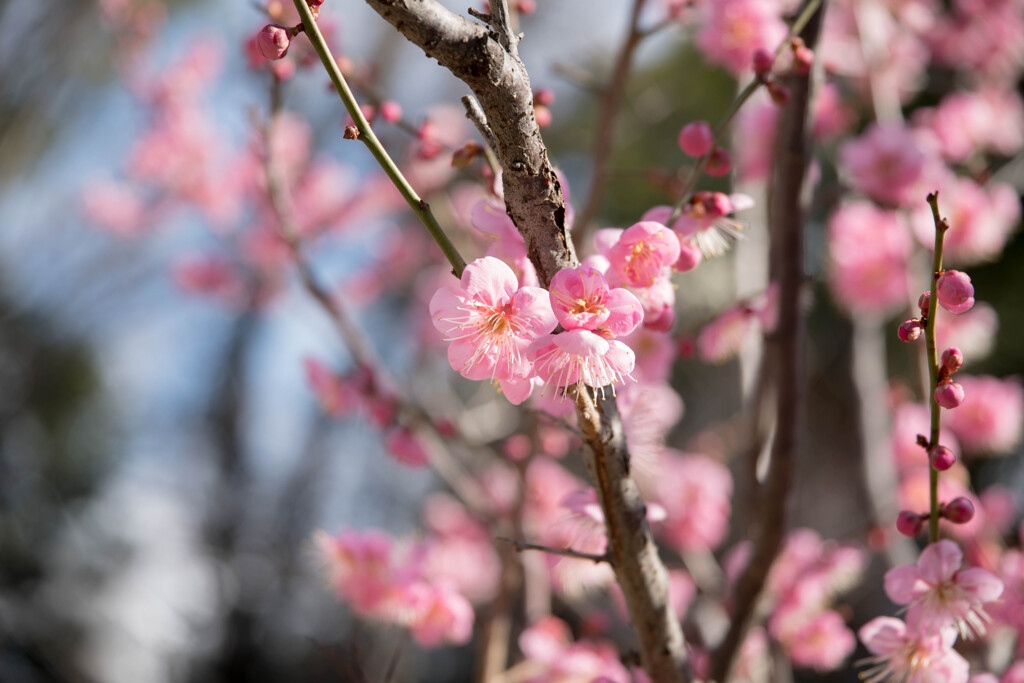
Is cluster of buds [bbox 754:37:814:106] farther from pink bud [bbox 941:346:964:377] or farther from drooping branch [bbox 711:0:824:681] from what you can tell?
pink bud [bbox 941:346:964:377]

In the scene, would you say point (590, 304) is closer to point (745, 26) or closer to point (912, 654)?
point (912, 654)

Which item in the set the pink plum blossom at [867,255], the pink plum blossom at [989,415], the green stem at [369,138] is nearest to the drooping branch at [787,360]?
the green stem at [369,138]

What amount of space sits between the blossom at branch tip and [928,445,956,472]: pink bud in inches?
12.5

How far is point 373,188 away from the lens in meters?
2.91

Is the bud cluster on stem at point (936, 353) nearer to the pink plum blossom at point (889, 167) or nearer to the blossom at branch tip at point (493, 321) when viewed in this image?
the blossom at branch tip at point (493, 321)

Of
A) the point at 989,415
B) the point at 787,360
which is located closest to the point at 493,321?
the point at 787,360

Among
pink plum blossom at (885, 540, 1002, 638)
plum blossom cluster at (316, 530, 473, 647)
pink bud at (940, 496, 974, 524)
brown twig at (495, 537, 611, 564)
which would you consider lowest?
plum blossom cluster at (316, 530, 473, 647)

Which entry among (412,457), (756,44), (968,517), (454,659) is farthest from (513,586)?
(454,659)

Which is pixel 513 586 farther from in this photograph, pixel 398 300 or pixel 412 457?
pixel 398 300

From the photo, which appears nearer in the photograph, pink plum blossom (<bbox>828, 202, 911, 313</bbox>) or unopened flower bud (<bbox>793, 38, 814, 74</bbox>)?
unopened flower bud (<bbox>793, 38, 814, 74</bbox>)

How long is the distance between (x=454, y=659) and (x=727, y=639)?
110 inches

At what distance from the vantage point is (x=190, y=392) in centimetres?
379

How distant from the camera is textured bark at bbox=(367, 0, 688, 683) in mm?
425

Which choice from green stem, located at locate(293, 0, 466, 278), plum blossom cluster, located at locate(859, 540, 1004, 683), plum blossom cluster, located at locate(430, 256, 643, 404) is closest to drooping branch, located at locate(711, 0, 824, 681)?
plum blossom cluster, located at locate(859, 540, 1004, 683)
